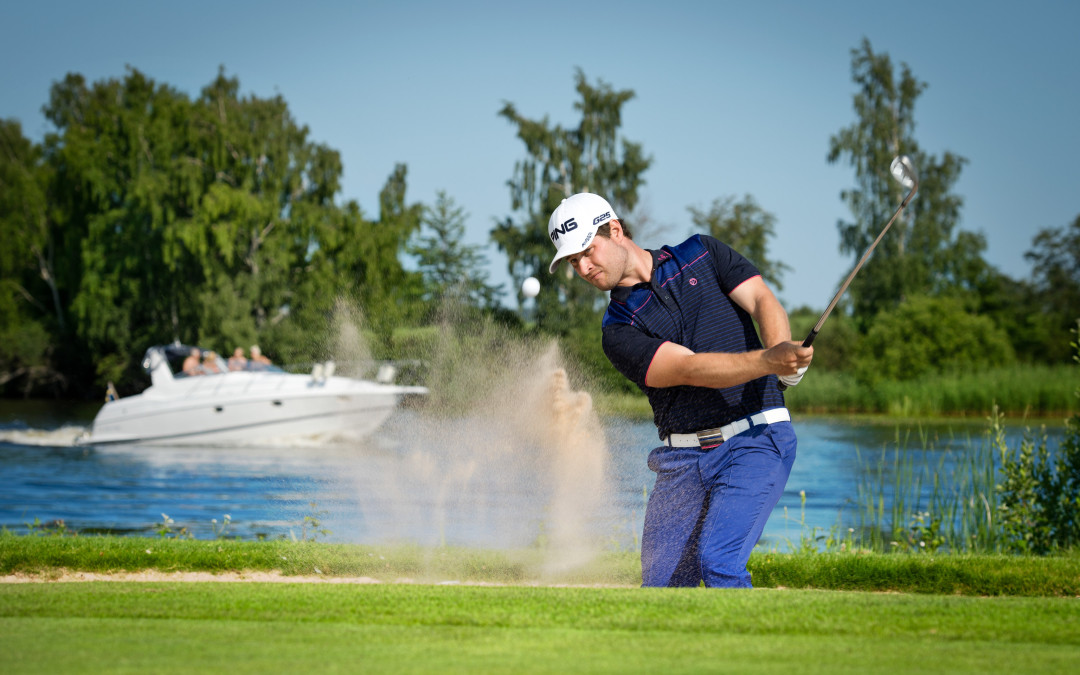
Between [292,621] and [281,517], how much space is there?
30.9ft

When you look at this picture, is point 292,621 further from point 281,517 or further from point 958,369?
point 958,369

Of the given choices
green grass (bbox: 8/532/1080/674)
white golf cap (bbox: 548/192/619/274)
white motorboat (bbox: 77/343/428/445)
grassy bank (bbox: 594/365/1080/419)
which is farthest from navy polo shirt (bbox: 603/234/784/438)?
grassy bank (bbox: 594/365/1080/419)

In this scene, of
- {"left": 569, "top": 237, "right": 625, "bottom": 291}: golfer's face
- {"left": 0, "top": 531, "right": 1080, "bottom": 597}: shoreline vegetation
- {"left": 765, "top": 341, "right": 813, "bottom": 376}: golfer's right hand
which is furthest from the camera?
{"left": 0, "top": 531, "right": 1080, "bottom": 597}: shoreline vegetation

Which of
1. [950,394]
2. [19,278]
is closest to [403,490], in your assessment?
[950,394]

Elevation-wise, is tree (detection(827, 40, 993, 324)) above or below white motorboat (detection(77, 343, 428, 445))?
above

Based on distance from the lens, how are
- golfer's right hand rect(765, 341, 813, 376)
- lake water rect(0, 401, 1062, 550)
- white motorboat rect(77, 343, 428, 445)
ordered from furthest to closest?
1. white motorboat rect(77, 343, 428, 445)
2. lake water rect(0, 401, 1062, 550)
3. golfer's right hand rect(765, 341, 813, 376)

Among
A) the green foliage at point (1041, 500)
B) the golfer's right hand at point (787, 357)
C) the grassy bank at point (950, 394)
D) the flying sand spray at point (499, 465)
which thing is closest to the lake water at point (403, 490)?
the flying sand spray at point (499, 465)

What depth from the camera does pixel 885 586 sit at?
22.6 ft

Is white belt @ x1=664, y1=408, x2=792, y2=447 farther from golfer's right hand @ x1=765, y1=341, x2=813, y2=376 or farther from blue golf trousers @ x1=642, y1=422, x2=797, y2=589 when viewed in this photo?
golfer's right hand @ x1=765, y1=341, x2=813, y2=376

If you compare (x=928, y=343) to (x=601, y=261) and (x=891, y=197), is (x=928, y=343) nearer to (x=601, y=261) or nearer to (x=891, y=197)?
(x=891, y=197)

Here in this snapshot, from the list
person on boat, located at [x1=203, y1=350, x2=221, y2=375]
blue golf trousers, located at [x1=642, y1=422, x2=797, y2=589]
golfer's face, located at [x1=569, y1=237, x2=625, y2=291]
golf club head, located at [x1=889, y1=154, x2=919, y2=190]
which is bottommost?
blue golf trousers, located at [x1=642, y1=422, x2=797, y2=589]

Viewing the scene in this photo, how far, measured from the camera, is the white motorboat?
25.2 metres

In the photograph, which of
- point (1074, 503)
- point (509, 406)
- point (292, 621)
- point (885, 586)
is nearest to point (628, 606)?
point (292, 621)

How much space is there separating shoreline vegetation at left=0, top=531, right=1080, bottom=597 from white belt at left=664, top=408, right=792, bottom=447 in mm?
2505
